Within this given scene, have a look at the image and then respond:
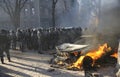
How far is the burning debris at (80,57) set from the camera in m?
12.8

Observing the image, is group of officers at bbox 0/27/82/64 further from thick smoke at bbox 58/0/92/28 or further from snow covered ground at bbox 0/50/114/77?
thick smoke at bbox 58/0/92/28

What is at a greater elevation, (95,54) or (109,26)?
(109,26)

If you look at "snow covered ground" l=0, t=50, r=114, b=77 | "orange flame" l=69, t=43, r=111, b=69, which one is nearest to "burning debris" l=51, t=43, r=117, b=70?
"orange flame" l=69, t=43, r=111, b=69

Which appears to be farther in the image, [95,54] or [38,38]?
[38,38]

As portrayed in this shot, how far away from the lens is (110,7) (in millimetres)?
14883

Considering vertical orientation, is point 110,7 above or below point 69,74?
above

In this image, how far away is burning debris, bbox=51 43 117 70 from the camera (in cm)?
1282

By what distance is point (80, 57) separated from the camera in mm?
13297

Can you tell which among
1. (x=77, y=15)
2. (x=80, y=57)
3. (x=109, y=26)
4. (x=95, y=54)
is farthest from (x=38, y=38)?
(x=77, y=15)

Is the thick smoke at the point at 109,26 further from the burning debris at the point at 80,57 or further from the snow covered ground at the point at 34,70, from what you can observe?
the snow covered ground at the point at 34,70

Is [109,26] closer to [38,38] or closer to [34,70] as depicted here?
[34,70]

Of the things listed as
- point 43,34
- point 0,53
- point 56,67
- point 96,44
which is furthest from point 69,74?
point 43,34

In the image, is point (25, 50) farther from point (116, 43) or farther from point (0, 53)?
point (116, 43)

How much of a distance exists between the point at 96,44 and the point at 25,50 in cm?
768
